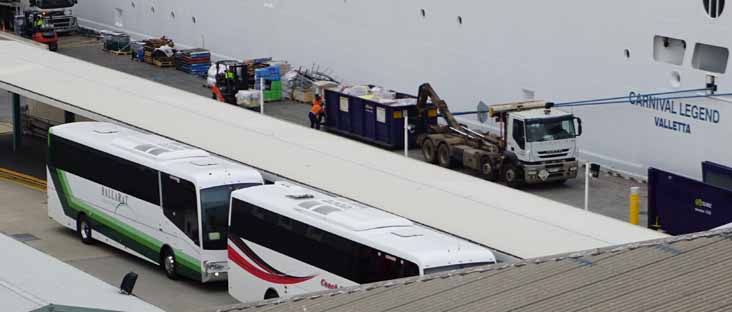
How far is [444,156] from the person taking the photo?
3300cm

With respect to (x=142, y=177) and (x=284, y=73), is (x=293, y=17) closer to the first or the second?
(x=284, y=73)

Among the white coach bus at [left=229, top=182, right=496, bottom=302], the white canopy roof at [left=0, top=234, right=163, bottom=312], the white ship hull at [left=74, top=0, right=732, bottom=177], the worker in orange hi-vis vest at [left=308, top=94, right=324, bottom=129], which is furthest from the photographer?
the worker in orange hi-vis vest at [left=308, top=94, right=324, bottom=129]

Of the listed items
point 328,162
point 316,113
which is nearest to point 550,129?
point 328,162

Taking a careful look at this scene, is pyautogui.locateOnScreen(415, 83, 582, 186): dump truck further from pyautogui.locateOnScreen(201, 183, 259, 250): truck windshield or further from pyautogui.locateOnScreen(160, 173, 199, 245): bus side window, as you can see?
pyautogui.locateOnScreen(160, 173, 199, 245): bus side window

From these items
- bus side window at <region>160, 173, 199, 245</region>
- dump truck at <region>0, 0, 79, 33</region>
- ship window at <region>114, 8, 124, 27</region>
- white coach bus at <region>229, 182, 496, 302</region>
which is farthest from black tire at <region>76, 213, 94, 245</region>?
Result: ship window at <region>114, 8, 124, 27</region>

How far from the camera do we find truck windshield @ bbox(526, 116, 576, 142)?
31047 mm

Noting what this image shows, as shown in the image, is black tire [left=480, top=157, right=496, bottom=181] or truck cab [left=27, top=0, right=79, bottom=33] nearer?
black tire [left=480, top=157, right=496, bottom=181]

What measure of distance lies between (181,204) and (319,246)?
12.9 feet

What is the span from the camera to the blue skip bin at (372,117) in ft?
114

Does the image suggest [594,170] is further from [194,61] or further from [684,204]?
[194,61]

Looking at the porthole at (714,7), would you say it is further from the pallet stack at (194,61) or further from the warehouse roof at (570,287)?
the pallet stack at (194,61)

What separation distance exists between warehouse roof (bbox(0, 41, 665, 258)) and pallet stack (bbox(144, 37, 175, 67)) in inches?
334

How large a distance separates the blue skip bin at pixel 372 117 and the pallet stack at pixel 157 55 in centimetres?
976

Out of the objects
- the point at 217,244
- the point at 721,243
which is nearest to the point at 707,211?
the point at 217,244
